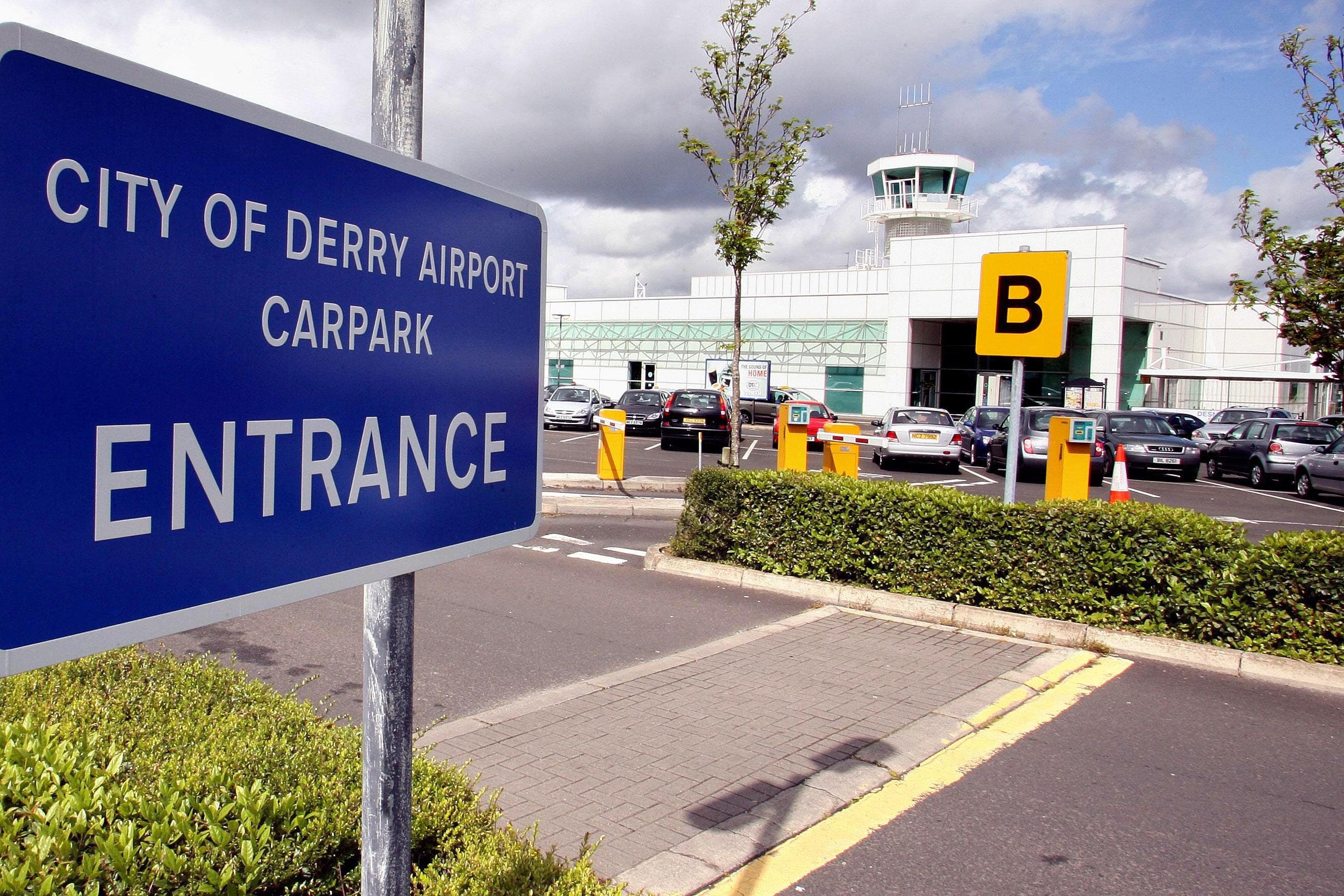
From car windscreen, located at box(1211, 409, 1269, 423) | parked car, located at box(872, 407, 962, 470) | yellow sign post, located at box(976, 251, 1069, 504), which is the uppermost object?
yellow sign post, located at box(976, 251, 1069, 504)

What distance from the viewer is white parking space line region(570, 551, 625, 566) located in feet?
34.3

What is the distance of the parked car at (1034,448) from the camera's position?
820 inches

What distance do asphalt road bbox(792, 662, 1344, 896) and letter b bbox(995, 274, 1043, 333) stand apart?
11.9 ft

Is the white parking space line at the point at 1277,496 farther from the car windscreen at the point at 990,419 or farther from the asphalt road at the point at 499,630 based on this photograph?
the asphalt road at the point at 499,630

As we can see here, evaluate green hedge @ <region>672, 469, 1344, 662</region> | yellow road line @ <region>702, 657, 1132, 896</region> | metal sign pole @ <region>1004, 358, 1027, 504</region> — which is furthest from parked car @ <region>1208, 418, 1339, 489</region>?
yellow road line @ <region>702, 657, 1132, 896</region>

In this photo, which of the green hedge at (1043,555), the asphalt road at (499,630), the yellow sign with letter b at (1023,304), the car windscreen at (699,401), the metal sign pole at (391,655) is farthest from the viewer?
the car windscreen at (699,401)

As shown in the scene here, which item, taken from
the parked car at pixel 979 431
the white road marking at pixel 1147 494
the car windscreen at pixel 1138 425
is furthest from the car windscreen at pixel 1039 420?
the white road marking at pixel 1147 494

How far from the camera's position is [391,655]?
1775 millimetres

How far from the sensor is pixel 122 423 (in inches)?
45.2

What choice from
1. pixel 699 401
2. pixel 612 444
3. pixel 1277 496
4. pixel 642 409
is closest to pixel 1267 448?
pixel 1277 496

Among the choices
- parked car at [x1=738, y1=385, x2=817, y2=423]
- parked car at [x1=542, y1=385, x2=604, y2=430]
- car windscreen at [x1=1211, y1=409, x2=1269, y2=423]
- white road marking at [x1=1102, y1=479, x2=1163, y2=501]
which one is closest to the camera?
white road marking at [x1=1102, y1=479, x2=1163, y2=501]

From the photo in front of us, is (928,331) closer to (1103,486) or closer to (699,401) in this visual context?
(699,401)

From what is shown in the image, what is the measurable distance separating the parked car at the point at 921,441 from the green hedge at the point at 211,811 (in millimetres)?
19763

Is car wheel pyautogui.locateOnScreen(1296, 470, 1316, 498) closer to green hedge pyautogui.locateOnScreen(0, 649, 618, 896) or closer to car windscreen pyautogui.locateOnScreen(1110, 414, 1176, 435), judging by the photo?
car windscreen pyautogui.locateOnScreen(1110, 414, 1176, 435)
